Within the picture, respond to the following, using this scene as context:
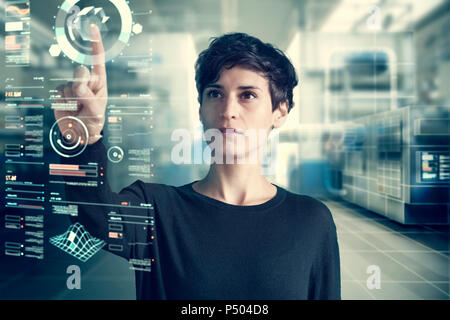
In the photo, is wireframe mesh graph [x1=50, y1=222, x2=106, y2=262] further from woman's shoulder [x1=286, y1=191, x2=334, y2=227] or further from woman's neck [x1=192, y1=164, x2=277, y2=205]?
woman's shoulder [x1=286, y1=191, x2=334, y2=227]

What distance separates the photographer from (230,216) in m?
0.77

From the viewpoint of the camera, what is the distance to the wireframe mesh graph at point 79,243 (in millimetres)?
839

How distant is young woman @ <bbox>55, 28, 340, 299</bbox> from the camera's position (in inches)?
29.0

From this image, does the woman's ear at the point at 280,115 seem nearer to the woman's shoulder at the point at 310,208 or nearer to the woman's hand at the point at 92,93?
the woman's shoulder at the point at 310,208

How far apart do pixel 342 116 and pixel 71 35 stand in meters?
0.74

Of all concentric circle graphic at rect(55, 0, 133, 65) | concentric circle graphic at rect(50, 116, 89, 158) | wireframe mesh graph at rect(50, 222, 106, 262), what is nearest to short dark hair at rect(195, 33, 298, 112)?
concentric circle graphic at rect(55, 0, 133, 65)

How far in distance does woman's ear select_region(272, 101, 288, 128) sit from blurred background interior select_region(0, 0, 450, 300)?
17mm

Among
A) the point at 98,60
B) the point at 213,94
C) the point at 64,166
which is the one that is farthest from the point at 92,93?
the point at 213,94

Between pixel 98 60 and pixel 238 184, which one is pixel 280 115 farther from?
pixel 98 60

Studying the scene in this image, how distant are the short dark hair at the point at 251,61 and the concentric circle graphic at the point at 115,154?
0.89 ft

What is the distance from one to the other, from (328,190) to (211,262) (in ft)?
1.07
